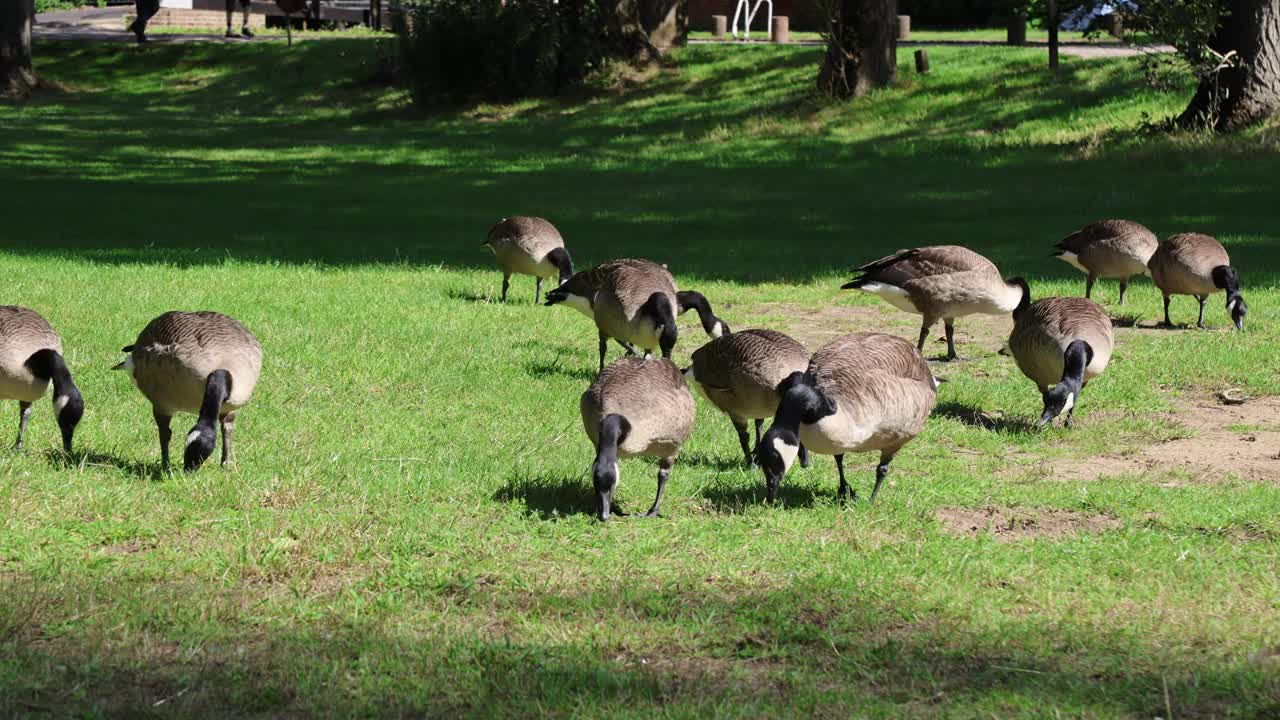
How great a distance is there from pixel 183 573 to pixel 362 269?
426 inches

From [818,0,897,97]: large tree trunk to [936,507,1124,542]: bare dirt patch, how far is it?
26772 millimetres

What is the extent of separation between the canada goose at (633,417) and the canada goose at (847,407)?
1.74ft

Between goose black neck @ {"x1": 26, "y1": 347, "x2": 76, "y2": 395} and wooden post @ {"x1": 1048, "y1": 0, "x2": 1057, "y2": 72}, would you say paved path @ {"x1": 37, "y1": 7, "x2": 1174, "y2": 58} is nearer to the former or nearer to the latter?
wooden post @ {"x1": 1048, "y1": 0, "x2": 1057, "y2": 72}

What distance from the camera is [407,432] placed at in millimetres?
9297

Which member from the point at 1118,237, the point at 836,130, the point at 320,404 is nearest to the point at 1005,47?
the point at 836,130

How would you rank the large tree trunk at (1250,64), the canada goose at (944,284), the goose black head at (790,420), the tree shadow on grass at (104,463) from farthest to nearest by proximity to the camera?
the large tree trunk at (1250,64) < the canada goose at (944,284) < the tree shadow on grass at (104,463) < the goose black head at (790,420)

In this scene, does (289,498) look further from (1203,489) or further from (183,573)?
(1203,489)

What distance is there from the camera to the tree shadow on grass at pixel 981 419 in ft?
33.1

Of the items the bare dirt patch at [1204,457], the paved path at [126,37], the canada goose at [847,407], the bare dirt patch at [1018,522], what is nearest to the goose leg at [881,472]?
the canada goose at [847,407]

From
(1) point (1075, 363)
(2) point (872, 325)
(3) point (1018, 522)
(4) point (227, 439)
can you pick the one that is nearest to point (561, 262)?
(2) point (872, 325)

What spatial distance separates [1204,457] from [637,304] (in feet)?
14.2

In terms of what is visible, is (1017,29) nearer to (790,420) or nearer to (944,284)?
(944,284)

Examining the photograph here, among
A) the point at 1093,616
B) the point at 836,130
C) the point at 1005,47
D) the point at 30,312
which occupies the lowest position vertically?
the point at 1093,616

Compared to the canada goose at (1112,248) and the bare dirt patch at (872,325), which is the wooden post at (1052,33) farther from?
the bare dirt patch at (872,325)
